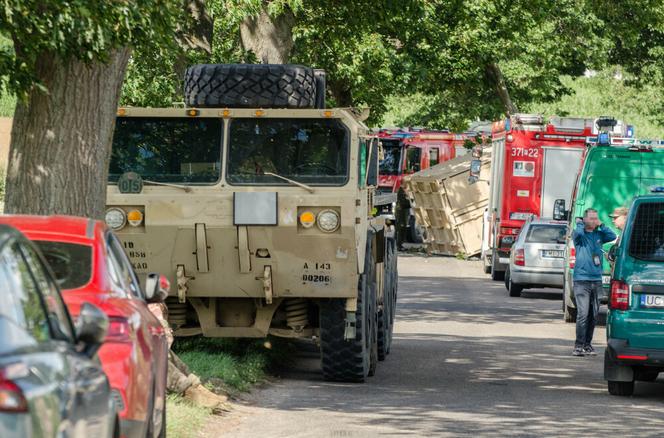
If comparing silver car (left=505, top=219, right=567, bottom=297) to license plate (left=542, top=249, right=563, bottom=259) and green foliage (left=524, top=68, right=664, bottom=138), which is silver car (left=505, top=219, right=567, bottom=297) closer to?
license plate (left=542, top=249, right=563, bottom=259)

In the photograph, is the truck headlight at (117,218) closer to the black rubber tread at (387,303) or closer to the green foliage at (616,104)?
the black rubber tread at (387,303)

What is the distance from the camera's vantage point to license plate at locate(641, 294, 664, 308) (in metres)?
13.1

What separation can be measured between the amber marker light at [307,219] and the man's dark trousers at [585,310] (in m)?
5.26

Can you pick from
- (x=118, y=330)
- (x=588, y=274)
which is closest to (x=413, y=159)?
(x=588, y=274)

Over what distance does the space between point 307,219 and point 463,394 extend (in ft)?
6.84

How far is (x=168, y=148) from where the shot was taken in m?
14.2

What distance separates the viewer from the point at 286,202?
539 inches

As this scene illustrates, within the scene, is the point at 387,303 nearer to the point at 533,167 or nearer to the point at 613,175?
the point at 613,175

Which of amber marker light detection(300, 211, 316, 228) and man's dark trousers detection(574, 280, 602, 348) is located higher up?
amber marker light detection(300, 211, 316, 228)

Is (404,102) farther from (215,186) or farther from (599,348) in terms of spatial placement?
(215,186)

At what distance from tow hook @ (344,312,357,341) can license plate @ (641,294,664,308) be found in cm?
261

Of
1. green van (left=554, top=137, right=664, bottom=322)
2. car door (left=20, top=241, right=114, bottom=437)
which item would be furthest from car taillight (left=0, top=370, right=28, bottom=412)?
green van (left=554, top=137, right=664, bottom=322)

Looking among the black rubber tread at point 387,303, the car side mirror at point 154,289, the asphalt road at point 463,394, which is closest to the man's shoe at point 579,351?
the asphalt road at point 463,394

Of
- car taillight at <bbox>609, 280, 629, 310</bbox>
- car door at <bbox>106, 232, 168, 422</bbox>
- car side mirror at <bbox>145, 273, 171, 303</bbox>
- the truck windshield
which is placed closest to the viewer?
car door at <bbox>106, 232, 168, 422</bbox>
